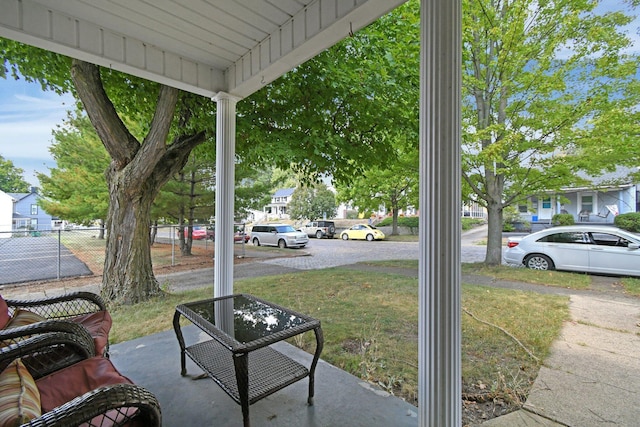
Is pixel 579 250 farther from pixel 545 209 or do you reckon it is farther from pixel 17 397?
pixel 17 397

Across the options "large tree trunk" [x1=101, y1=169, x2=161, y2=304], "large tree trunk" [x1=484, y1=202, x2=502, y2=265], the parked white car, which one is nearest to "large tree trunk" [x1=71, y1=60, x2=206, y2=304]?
"large tree trunk" [x1=101, y1=169, x2=161, y2=304]

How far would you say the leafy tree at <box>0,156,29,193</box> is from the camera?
4.02 meters

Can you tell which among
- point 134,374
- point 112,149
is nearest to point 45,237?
point 112,149

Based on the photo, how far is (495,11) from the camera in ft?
13.8

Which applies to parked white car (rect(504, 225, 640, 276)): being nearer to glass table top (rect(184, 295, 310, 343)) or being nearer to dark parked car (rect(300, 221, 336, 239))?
glass table top (rect(184, 295, 310, 343))

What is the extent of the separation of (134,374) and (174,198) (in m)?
5.35

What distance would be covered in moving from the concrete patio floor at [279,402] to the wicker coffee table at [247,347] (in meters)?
0.11

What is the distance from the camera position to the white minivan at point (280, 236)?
10031mm

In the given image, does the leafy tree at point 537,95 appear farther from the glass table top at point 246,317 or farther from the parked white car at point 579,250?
the glass table top at point 246,317

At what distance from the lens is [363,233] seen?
10953 millimetres

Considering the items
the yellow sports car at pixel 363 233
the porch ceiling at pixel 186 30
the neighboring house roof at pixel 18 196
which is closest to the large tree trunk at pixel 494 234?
the porch ceiling at pixel 186 30

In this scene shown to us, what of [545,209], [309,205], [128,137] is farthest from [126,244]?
[309,205]

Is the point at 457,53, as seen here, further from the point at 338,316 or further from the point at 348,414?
the point at 338,316

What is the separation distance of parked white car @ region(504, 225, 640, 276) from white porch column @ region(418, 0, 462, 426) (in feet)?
11.7
